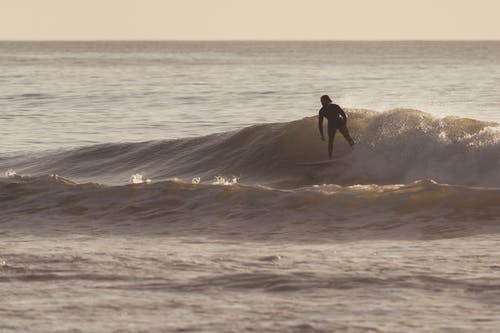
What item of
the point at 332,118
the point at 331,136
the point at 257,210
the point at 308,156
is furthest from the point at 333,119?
the point at 257,210

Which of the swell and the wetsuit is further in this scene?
the wetsuit

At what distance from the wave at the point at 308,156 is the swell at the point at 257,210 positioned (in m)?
4.04

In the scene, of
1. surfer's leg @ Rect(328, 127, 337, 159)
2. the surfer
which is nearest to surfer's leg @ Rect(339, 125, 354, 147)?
the surfer

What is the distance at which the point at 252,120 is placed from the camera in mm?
38750

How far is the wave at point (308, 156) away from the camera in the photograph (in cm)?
2206

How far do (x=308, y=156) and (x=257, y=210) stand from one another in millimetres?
8221

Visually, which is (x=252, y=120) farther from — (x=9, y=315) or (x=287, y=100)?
(x=9, y=315)

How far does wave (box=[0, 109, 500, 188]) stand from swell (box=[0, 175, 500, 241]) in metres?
4.04

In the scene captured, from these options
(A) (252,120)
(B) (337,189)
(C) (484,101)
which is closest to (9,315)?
(B) (337,189)

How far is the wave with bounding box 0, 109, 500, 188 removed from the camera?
72.4 feet

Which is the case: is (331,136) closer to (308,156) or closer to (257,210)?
(308,156)

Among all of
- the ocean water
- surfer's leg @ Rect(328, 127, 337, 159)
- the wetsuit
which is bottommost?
the ocean water

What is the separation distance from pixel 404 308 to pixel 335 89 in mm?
54530

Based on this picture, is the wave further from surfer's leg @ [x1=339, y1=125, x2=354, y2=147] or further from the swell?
the swell
